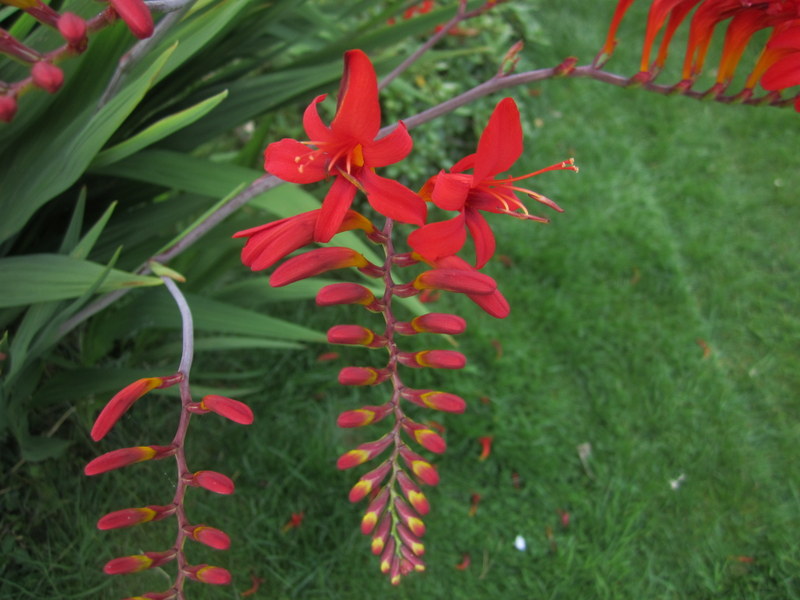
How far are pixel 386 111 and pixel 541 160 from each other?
691mm

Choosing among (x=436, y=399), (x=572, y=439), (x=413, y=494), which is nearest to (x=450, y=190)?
(x=436, y=399)

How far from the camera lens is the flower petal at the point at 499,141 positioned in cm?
76

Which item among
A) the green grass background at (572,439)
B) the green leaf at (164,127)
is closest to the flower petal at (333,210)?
the green leaf at (164,127)

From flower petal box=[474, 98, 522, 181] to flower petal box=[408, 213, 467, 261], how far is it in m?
0.06

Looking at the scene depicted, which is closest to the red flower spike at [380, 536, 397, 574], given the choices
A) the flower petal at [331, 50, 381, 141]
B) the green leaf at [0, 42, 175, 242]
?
the flower petal at [331, 50, 381, 141]

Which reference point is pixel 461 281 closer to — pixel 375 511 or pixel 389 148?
pixel 389 148

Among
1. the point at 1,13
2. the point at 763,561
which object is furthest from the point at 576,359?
the point at 1,13

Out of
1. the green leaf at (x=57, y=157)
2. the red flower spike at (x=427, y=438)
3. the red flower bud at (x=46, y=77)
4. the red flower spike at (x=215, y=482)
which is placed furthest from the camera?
the green leaf at (x=57, y=157)

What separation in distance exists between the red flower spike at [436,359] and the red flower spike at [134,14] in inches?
20.3

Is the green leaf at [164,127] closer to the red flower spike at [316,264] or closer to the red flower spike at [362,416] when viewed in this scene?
the red flower spike at [316,264]

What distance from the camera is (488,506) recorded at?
2037 millimetres

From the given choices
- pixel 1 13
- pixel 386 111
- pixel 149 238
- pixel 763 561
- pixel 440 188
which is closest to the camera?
pixel 440 188

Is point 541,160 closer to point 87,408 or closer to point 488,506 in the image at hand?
point 488,506

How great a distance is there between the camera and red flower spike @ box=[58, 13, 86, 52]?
69 cm
